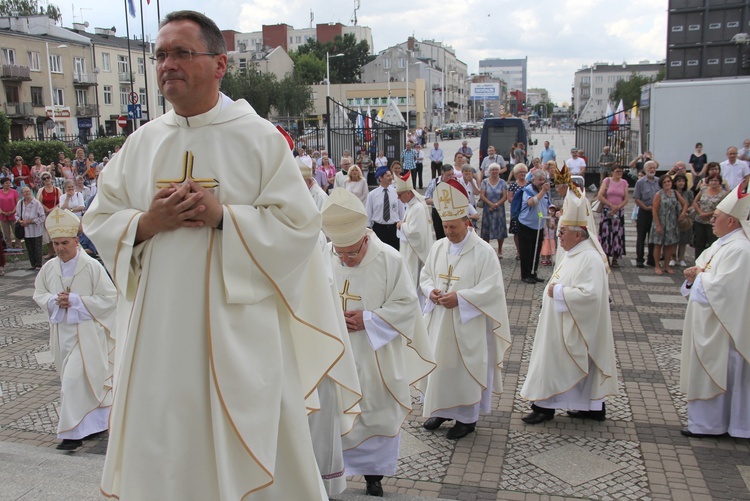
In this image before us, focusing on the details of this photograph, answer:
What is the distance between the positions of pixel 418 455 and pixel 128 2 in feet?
100

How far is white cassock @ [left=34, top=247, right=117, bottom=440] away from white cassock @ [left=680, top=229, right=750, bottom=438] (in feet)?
16.5

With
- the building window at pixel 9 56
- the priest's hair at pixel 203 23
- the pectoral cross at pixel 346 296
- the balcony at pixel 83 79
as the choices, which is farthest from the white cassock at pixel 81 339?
the balcony at pixel 83 79

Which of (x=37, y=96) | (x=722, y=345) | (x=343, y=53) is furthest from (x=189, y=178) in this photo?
(x=343, y=53)

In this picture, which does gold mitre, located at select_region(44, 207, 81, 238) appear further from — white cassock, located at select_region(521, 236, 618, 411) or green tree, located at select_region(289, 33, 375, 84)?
green tree, located at select_region(289, 33, 375, 84)

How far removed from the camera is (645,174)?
43.7ft

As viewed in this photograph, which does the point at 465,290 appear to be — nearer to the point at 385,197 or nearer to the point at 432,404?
the point at 432,404

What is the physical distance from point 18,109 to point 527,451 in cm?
5163

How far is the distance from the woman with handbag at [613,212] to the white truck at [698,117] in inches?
345

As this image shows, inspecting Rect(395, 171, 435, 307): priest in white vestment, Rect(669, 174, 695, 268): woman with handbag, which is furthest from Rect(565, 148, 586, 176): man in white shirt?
Rect(395, 171, 435, 307): priest in white vestment

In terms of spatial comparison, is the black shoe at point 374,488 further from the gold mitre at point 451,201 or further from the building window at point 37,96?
the building window at point 37,96

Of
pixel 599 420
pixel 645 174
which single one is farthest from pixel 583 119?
pixel 599 420

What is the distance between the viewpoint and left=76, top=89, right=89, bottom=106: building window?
53.8 m

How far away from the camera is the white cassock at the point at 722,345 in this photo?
5656mm

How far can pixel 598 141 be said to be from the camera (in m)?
25.0
